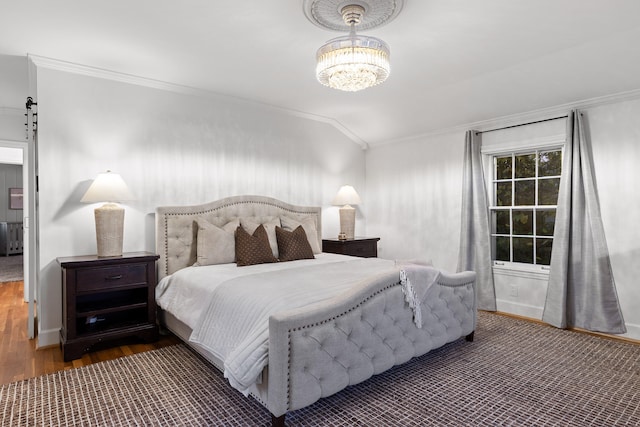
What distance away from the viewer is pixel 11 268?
24.4 ft

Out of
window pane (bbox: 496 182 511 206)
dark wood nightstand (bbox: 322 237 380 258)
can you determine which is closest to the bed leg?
dark wood nightstand (bbox: 322 237 380 258)

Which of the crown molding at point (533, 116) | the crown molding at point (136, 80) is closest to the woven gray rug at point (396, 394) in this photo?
the crown molding at point (533, 116)

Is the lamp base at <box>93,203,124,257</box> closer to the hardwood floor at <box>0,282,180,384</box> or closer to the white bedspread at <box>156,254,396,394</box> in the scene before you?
the white bedspread at <box>156,254,396,394</box>

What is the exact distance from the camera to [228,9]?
8.05 ft

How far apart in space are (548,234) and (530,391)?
2.24m

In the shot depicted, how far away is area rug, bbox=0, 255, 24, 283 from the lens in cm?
636

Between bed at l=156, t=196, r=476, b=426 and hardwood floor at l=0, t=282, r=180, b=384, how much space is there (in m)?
0.38

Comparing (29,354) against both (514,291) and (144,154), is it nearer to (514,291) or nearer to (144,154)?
(144,154)

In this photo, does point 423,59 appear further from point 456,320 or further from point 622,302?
point 622,302

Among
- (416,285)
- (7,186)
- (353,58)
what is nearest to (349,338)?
(416,285)

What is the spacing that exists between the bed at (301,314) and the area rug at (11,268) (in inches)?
179

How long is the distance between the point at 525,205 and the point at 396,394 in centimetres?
293

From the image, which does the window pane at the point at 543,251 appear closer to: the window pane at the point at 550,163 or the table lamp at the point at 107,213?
the window pane at the point at 550,163

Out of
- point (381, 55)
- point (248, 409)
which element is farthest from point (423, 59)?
point (248, 409)
